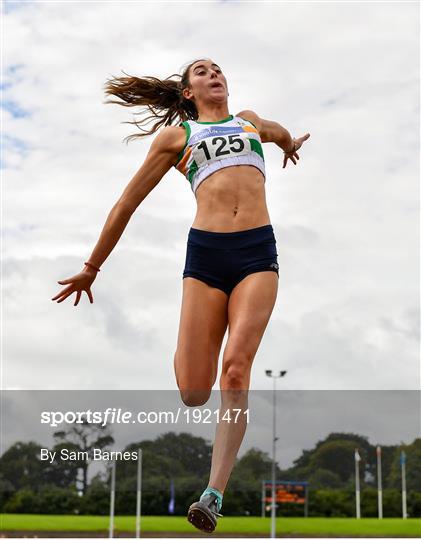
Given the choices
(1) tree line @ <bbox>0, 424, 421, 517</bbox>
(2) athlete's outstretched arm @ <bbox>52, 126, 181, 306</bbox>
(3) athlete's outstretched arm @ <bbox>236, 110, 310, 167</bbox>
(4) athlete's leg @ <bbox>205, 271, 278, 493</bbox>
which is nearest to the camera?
(4) athlete's leg @ <bbox>205, 271, 278, 493</bbox>

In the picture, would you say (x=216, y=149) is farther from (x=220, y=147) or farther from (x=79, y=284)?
(x=79, y=284)

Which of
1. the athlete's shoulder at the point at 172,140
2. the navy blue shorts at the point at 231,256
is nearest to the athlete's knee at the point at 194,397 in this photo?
the navy blue shorts at the point at 231,256

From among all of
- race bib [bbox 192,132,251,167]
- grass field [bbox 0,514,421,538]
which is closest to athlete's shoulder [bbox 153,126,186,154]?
race bib [bbox 192,132,251,167]

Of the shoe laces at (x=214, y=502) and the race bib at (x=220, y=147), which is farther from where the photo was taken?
the race bib at (x=220, y=147)

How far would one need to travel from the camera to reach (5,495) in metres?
60.3

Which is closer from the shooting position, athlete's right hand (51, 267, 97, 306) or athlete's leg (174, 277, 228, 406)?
athlete's leg (174, 277, 228, 406)

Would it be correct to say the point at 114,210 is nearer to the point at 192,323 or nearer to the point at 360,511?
the point at 192,323

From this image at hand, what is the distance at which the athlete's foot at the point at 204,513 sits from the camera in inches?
219

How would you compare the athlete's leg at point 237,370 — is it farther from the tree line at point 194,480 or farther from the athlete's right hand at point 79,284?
the tree line at point 194,480

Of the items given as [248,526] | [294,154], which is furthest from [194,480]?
[294,154]

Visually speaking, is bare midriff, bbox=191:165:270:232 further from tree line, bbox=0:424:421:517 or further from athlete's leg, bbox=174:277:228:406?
tree line, bbox=0:424:421:517

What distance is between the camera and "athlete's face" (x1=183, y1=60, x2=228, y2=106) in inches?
275

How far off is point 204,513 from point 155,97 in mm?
3686

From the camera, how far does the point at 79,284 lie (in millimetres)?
6676
